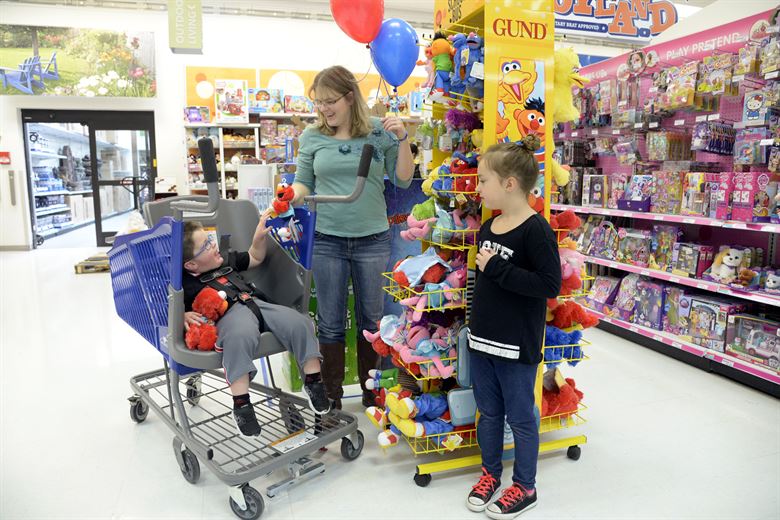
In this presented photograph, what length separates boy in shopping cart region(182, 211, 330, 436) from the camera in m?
1.87

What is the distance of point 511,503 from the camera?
6.14ft

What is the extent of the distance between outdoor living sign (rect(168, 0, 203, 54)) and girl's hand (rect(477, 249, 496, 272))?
5.52m

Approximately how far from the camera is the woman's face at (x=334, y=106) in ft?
7.32

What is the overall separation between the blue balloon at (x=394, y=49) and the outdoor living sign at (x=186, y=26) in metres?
3.66

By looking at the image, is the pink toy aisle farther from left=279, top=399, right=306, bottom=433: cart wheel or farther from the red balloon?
left=279, top=399, right=306, bottom=433: cart wheel

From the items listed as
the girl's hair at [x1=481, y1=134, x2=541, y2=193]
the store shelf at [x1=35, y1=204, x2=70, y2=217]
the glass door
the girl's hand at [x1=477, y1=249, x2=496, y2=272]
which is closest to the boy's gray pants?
the girl's hand at [x1=477, y1=249, x2=496, y2=272]

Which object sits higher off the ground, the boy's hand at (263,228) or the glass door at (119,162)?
the glass door at (119,162)

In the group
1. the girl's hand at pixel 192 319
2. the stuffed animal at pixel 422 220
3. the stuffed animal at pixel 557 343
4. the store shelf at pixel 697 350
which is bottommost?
the store shelf at pixel 697 350

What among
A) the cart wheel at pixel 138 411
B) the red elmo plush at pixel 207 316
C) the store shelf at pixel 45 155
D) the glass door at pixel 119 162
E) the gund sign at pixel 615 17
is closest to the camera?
the red elmo plush at pixel 207 316

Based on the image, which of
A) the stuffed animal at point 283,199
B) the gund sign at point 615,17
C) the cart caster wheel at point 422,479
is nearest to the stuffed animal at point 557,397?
the cart caster wheel at point 422,479

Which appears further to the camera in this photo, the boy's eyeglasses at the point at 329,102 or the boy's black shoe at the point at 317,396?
the boy's eyeglasses at the point at 329,102

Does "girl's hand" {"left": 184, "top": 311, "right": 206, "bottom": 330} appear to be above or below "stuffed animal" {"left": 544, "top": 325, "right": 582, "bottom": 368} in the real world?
above

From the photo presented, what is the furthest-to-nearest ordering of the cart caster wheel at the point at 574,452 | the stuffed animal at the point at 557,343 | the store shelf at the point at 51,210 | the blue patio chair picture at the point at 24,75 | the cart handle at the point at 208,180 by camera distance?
1. the store shelf at the point at 51,210
2. the blue patio chair picture at the point at 24,75
3. the cart caster wheel at the point at 574,452
4. the stuffed animal at the point at 557,343
5. the cart handle at the point at 208,180

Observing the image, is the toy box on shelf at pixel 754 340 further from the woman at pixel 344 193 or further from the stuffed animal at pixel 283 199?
the stuffed animal at pixel 283 199
